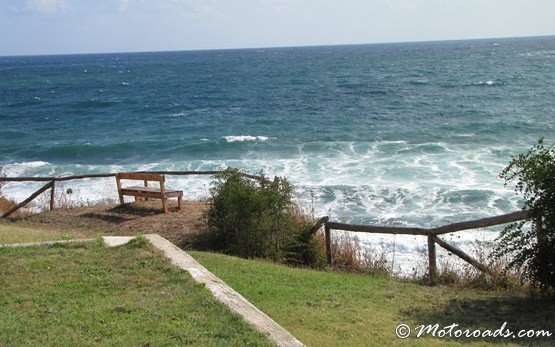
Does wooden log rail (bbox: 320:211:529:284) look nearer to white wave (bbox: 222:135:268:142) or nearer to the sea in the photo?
the sea

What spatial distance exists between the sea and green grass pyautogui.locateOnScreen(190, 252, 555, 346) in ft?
9.98

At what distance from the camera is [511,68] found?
81.8 metres

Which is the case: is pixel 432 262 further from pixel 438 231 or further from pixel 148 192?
pixel 148 192

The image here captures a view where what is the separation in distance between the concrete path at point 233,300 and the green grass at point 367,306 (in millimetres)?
533

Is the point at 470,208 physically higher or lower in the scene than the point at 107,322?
lower

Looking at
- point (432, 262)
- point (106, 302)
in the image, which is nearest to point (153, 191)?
point (432, 262)

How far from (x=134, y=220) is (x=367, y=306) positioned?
376 inches

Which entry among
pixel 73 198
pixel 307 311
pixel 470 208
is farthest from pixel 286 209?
pixel 73 198

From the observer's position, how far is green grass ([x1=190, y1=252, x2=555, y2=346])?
26.6 ft

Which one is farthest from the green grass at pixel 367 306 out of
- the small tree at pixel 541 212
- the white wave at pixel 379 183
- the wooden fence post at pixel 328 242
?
the white wave at pixel 379 183

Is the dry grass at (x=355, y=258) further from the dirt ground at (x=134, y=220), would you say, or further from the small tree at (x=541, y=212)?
the small tree at (x=541, y=212)

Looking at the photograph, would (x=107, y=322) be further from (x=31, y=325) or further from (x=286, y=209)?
(x=286, y=209)

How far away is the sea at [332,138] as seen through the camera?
75.0 feet

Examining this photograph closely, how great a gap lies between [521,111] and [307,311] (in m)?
39.7
